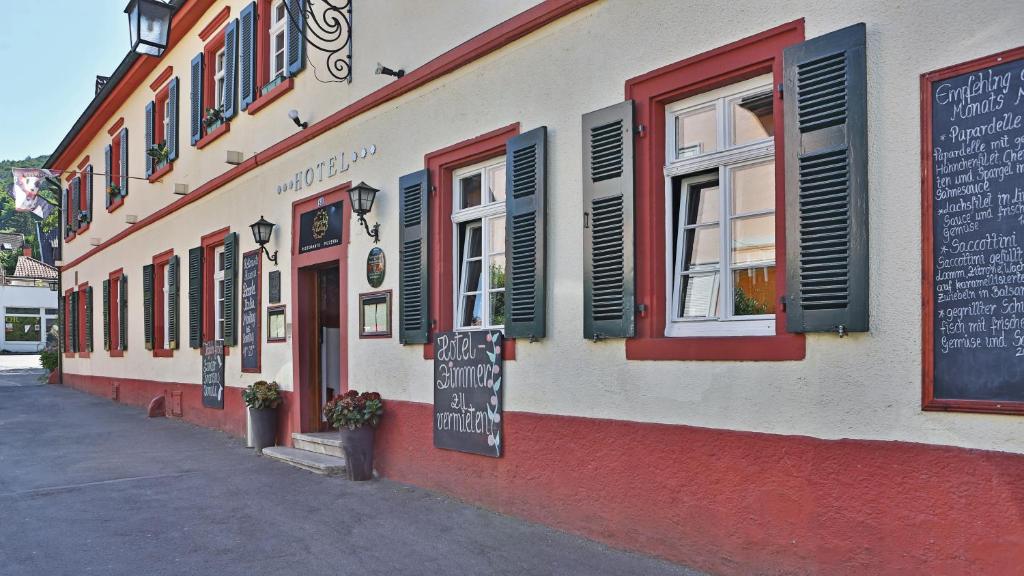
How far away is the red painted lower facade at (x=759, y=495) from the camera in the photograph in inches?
153

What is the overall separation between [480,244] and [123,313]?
1311 cm

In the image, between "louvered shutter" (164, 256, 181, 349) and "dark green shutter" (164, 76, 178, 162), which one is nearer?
"louvered shutter" (164, 256, 181, 349)

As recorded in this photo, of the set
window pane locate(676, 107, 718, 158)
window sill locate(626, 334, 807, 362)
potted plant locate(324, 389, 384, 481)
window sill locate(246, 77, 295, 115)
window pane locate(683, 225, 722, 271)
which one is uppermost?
window sill locate(246, 77, 295, 115)

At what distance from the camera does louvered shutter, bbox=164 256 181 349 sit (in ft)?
46.8

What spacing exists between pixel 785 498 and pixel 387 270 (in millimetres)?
4784

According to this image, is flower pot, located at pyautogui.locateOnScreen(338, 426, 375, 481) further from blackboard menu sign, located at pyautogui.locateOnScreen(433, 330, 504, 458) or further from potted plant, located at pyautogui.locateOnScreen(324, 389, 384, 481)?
blackboard menu sign, located at pyautogui.locateOnScreen(433, 330, 504, 458)

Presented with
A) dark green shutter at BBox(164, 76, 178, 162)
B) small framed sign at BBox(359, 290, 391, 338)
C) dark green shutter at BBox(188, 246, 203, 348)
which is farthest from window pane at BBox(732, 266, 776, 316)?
dark green shutter at BBox(164, 76, 178, 162)

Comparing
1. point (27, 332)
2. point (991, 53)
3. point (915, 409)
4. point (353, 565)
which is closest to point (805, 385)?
point (915, 409)

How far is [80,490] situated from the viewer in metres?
8.05

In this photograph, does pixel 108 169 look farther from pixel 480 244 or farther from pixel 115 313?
pixel 480 244

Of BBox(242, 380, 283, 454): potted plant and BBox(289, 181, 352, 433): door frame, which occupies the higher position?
BBox(289, 181, 352, 433): door frame

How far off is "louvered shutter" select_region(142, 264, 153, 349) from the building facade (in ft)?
21.6

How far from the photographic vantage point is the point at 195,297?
43.5 ft

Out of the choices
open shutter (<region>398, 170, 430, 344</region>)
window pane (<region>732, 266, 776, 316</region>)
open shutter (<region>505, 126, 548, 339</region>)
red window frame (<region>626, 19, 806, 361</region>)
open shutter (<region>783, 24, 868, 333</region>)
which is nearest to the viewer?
open shutter (<region>783, 24, 868, 333</region>)
